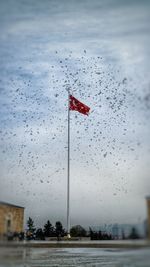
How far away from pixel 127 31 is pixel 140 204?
232 inches

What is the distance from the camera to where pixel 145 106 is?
10.5 metres

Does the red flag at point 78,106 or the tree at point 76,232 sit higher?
the red flag at point 78,106

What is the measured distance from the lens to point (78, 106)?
27.4 metres

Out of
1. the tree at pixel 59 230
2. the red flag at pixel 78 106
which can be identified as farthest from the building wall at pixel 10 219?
the tree at pixel 59 230

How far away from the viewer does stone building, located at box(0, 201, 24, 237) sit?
10.2 meters

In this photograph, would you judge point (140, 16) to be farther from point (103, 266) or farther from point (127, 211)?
point (103, 266)

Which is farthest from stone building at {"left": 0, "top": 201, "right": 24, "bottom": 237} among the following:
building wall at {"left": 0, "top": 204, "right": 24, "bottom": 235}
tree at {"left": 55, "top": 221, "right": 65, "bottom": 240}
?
tree at {"left": 55, "top": 221, "right": 65, "bottom": 240}

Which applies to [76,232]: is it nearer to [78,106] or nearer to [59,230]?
[59,230]

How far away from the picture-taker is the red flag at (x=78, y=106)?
26.1 metres

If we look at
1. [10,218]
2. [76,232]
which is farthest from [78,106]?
[10,218]

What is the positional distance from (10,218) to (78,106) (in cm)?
1740

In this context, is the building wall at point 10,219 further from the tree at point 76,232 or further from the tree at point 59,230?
the tree at point 59,230

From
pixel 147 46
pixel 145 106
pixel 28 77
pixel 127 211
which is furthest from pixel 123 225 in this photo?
pixel 28 77

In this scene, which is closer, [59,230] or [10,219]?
[10,219]
